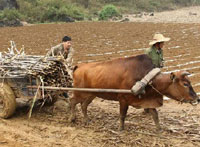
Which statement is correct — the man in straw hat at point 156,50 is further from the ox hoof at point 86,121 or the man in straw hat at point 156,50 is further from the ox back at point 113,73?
the ox hoof at point 86,121

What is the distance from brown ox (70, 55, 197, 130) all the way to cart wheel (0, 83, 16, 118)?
135 cm

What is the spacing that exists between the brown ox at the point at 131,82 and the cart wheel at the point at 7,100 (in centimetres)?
135

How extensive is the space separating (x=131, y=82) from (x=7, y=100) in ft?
8.88

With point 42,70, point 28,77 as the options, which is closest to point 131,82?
point 42,70

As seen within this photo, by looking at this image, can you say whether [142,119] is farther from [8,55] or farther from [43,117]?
[8,55]

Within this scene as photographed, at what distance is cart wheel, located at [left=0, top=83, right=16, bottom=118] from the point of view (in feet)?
19.8

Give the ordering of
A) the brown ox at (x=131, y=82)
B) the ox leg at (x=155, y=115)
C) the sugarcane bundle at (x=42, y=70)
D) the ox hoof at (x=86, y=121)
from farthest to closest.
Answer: the ox hoof at (x=86, y=121)
the sugarcane bundle at (x=42, y=70)
the ox leg at (x=155, y=115)
the brown ox at (x=131, y=82)

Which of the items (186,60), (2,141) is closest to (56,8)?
(186,60)

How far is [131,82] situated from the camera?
5277 millimetres

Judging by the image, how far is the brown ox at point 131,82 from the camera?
495 cm

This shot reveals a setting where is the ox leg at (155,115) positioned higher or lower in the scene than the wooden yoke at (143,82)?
lower

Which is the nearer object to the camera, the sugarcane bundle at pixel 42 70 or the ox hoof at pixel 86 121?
the sugarcane bundle at pixel 42 70

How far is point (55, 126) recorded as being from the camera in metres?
5.98

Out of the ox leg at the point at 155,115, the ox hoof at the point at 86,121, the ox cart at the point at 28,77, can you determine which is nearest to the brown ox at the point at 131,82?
the ox leg at the point at 155,115
